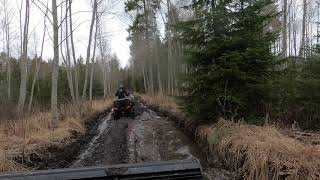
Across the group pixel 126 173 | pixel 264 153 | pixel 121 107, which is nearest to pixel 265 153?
pixel 264 153

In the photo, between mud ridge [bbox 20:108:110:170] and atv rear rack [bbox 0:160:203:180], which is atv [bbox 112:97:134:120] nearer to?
mud ridge [bbox 20:108:110:170]

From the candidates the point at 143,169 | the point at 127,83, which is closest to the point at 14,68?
the point at 127,83

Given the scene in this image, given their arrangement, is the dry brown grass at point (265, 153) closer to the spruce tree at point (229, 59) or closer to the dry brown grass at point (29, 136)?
the spruce tree at point (229, 59)

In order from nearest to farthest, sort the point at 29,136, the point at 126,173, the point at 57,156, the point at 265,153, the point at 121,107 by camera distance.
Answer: the point at 126,173
the point at 265,153
the point at 57,156
the point at 29,136
the point at 121,107

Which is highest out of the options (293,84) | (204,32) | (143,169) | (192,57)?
(204,32)

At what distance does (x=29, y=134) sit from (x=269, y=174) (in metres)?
7.47

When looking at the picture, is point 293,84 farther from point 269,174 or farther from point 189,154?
point 269,174

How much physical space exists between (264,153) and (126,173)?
11.5ft

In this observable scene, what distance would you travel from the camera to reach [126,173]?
4480 mm

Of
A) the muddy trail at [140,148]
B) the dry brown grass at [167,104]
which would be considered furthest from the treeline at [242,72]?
the dry brown grass at [167,104]

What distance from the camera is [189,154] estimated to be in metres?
11.2

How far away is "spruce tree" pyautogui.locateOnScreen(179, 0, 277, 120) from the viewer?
1172cm

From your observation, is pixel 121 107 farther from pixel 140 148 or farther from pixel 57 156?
pixel 57 156

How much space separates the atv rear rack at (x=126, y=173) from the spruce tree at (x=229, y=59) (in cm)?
689
